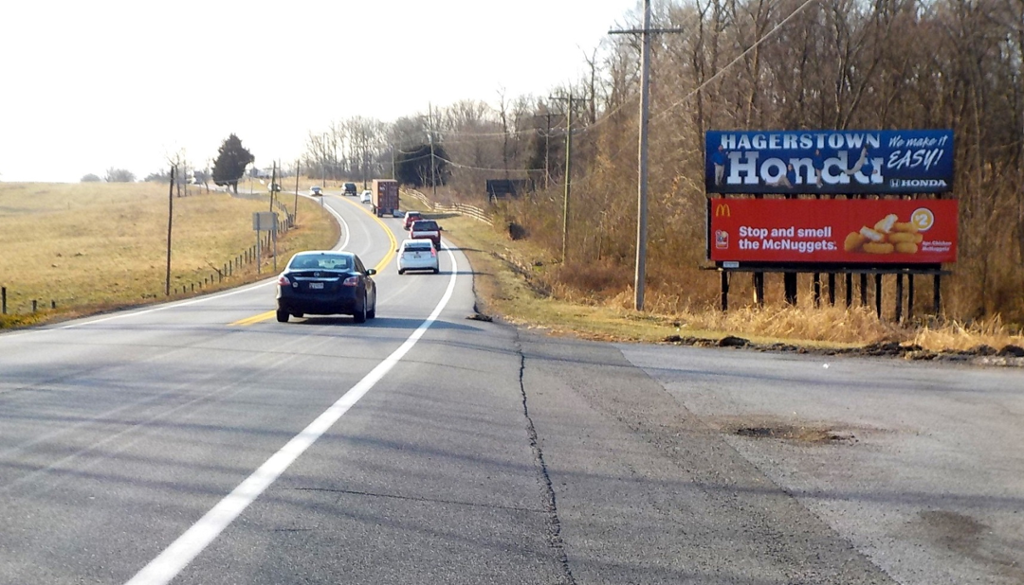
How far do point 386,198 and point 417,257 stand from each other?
2490 inches

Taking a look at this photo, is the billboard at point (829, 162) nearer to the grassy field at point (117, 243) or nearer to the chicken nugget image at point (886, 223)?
the chicken nugget image at point (886, 223)

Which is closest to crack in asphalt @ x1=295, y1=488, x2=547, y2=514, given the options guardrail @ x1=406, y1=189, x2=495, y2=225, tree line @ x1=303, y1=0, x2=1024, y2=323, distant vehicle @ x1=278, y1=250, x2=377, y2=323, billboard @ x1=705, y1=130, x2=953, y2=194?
distant vehicle @ x1=278, y1=250, x2=377, y2=323

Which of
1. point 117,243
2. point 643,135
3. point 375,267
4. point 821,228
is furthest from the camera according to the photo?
point 117,243

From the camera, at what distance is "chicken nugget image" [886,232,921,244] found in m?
28.0

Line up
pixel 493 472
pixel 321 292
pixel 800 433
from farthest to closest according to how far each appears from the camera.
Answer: pixel 321 292 → pixel 800 433 → pixel 493 472

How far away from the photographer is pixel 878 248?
92.1ft

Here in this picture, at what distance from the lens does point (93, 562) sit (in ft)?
17.5

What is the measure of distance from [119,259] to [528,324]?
54025 millimetres

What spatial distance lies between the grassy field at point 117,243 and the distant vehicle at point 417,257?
7.55m

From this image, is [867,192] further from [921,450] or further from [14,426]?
[14,426]

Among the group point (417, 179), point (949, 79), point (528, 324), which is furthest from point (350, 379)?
point (417, 179)

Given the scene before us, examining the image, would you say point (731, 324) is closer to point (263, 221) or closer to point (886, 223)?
point (886, 223)

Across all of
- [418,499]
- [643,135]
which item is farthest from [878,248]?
[418,499]

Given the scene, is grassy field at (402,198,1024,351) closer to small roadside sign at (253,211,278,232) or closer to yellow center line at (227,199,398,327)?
yellow center line at (227,199,398,327)
